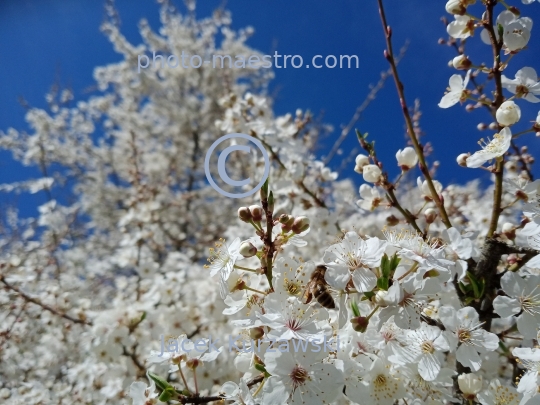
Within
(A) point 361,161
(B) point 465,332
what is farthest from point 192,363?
(A) point 361,161

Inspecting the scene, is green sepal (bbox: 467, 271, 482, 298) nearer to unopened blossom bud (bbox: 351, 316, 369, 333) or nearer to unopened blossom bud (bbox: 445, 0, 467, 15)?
unopened blossom bud (bbox: 351, 316, 369, 333)

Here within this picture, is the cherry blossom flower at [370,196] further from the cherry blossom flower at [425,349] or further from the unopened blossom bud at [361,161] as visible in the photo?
the cherry blossom flower at [425,349]

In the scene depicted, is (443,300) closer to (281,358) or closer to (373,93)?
(281,358)

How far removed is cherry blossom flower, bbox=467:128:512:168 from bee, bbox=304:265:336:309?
517mm

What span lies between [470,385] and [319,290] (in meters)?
0.46

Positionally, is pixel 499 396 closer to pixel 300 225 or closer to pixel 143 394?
pixel 300 225

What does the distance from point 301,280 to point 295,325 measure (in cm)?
16

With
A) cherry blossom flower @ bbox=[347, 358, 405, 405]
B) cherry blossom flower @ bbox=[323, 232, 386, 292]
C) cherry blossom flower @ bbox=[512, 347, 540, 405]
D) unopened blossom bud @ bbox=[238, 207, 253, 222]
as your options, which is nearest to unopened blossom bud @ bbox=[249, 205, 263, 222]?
unopened blossom bud @ bbox=[238, 207, 253, 222]

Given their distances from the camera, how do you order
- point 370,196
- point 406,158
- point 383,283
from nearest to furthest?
point 383,283
point 406,158
point 370,196

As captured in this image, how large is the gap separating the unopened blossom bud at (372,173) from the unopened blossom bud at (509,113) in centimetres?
35

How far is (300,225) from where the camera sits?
844mm

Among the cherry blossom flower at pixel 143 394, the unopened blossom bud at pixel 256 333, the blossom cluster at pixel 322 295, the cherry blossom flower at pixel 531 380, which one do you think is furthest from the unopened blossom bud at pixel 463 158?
the cherry blossom flower at pixel 143 394

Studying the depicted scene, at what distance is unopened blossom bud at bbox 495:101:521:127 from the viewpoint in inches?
37.4

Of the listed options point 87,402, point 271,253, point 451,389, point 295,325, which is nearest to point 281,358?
point 295,325
